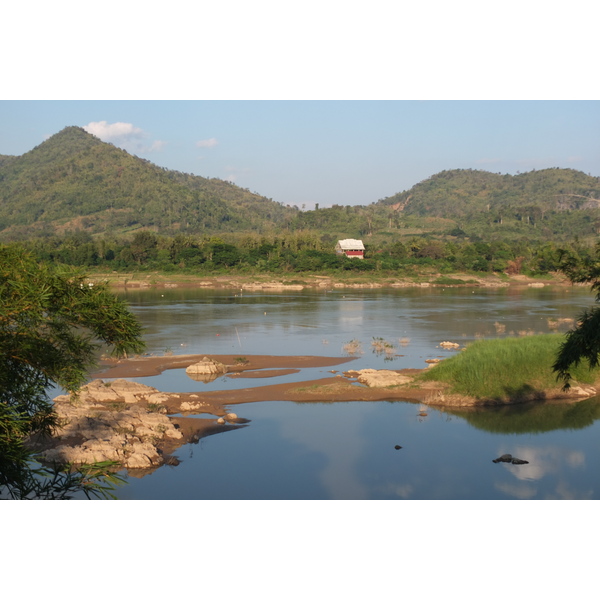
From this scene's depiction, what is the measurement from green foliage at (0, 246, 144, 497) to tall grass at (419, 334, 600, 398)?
16494mm

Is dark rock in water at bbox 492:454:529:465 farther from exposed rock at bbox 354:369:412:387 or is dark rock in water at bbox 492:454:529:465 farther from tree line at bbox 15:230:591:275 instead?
tree line at bbox 15:230:591:275

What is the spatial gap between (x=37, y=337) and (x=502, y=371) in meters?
19.5

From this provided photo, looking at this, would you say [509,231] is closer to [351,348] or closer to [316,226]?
[316,226]

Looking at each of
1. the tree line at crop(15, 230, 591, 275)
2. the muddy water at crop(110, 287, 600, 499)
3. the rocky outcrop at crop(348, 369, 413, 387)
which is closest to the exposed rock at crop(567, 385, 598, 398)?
→ the muddy water at crop(110, 287, 600, 499)

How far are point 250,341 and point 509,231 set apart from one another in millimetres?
130882

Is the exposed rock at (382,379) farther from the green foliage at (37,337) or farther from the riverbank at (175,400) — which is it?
the green foliage at (37,337)

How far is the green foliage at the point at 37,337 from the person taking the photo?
9219 millimetres

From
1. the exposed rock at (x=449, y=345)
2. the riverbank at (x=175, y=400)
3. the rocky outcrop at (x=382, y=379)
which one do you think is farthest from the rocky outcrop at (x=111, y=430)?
the exposed rock at (x=449, y=345)

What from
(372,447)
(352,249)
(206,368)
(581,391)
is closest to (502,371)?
(581,391)

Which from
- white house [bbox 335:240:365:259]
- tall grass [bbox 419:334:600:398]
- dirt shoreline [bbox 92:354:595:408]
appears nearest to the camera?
dirt shoreline [bbox 92:354:595:408]

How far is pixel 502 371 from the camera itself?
25.2 meters

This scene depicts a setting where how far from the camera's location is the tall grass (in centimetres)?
2462

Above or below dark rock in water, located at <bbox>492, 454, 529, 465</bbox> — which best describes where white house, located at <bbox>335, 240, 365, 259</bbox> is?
above

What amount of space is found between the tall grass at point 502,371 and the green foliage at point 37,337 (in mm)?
16494
